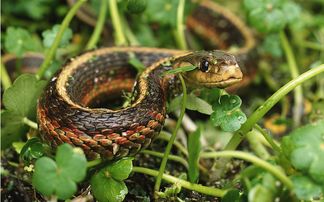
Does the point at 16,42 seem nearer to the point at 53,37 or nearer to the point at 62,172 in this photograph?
the point at 53,37

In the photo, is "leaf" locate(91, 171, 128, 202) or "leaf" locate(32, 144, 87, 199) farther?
"leaf" locate(91, 171, 128, 202)

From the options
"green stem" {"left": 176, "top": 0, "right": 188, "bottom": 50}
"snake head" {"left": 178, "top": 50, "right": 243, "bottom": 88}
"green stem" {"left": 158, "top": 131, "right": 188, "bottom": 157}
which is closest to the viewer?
"snake head" {"left": 178, "top": 50, "right": 243, "bottom": 88}

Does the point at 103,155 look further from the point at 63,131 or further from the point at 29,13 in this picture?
the point at 29,13

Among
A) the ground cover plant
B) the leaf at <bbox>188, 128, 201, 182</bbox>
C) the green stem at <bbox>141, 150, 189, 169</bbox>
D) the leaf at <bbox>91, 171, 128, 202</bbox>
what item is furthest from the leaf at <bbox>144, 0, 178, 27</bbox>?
the leaf at <bbox>91, 171, 128, 202</bbox>

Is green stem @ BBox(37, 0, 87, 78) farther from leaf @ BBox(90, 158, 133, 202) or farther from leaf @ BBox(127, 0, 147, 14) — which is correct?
leaf @ BBox(90, 158, 133, 202)

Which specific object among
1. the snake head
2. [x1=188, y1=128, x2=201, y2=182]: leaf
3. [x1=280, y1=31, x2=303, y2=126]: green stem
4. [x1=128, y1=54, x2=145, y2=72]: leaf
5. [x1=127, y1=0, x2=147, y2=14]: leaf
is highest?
[x1=127, y1=0, x2=147, y2=14]: leaf

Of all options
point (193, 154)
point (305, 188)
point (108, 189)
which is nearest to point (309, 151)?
point (305, 188)
